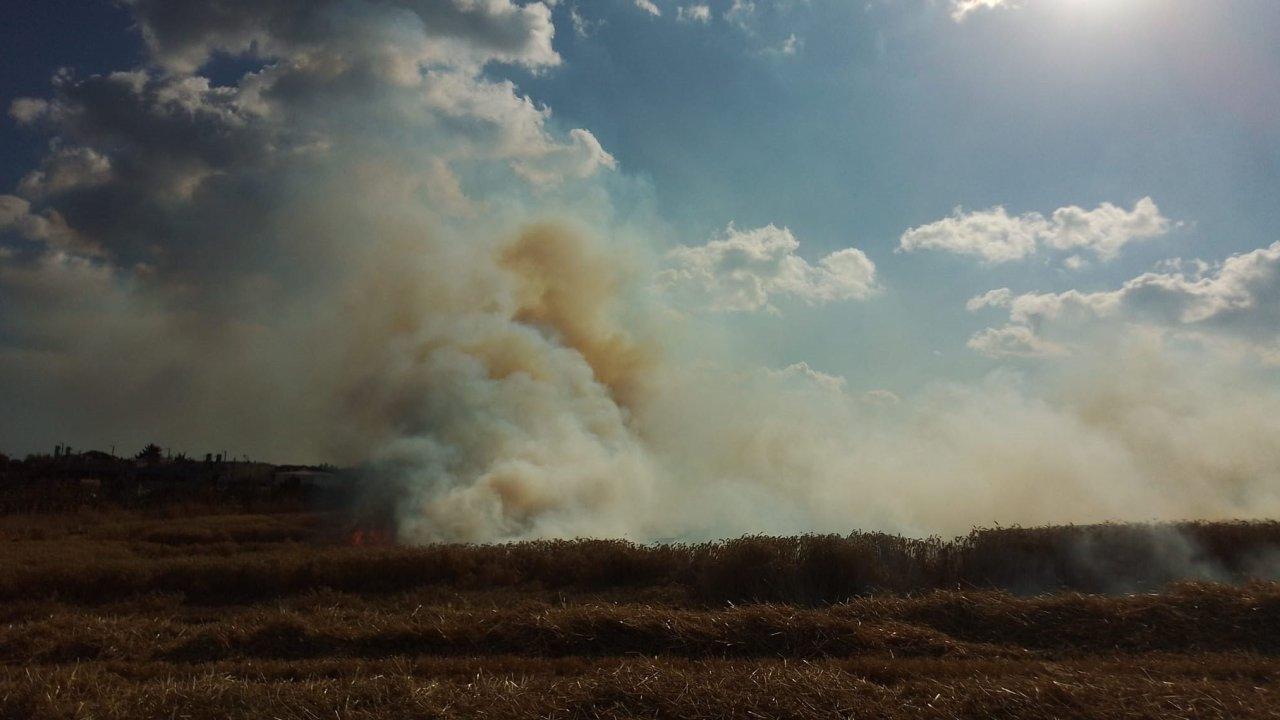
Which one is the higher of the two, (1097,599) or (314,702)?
(1097,599)

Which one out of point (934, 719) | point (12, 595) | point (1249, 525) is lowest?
point (12, 595)

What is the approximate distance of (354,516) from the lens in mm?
24469

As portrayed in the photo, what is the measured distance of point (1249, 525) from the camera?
15023 mm

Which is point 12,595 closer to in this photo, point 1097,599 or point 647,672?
point 647,672

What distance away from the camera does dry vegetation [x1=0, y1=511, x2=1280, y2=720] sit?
6.39m

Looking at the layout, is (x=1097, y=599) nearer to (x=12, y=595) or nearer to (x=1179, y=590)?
(x=1179, y=590)

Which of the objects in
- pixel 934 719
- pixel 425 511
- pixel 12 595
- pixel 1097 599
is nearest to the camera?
pixel 934 719

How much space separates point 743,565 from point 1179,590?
230 inches

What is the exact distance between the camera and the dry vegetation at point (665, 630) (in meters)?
6.39

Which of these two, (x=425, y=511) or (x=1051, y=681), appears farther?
(x=425, y=511)

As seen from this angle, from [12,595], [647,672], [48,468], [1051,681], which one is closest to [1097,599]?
[1051,681]

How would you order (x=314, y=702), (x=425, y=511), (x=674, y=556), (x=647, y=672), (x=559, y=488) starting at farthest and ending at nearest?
1. (x=559, y=488)
2. (x=425, y=511)
3. (x=674, y=556)
4. (x=647, y=672)
5. (x=314, y=702)

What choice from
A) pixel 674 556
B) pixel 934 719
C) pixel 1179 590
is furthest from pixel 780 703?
pixel 674 556

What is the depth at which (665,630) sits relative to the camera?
8.91 meters
